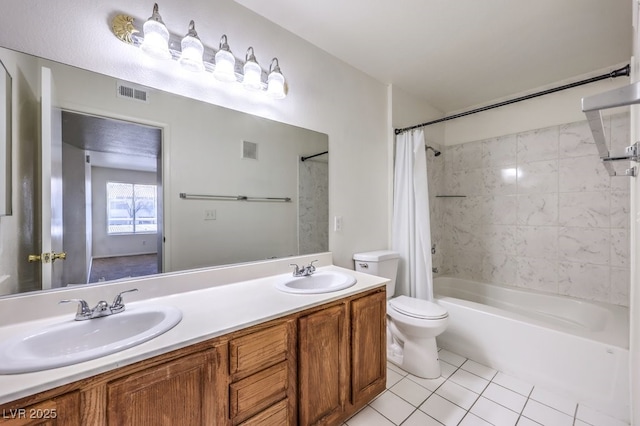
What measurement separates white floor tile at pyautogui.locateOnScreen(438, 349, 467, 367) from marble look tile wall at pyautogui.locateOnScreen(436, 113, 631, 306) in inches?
40.9

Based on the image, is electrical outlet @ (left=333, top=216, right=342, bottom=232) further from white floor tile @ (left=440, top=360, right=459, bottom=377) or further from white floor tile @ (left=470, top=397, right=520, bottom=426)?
white floor tile @ (left=470, top=397, right=520, bottom=426)

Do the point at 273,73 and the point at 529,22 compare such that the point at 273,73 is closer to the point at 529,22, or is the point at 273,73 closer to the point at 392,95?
the point at 392,95

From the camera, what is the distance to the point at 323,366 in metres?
1.23

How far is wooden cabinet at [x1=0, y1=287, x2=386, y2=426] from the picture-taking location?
71cm

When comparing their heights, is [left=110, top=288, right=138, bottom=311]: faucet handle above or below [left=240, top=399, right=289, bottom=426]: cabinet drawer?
above

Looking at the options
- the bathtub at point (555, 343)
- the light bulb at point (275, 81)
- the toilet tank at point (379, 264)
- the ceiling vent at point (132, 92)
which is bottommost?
the bathtub at point (555, 343)

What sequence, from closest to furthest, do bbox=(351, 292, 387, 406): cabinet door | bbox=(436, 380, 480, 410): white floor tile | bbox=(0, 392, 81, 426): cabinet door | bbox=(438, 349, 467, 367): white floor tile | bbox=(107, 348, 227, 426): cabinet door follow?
bbox=(0, 392, 81, 426): cabinet door < bbox=(107, 348, 227, 426): cabinet door < bbox=(351, 292, 387, 406): cabinet door < bbox=(436, 380, 480, 410): white floor tile < bbox=(438, 349, 467, 367): white floor tile

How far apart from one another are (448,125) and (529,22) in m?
1.46

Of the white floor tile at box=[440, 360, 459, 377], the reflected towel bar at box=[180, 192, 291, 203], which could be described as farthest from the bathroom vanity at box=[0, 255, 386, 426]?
the white floor tile at box=[440, 360, 459, 377]

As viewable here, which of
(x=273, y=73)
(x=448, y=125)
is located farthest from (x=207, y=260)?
(x=448, y=125)

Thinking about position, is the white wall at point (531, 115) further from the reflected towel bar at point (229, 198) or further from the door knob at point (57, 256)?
the door knob at point (57, 256)

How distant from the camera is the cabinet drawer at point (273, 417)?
1006mm

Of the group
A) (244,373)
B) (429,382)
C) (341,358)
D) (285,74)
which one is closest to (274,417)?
(244,373)

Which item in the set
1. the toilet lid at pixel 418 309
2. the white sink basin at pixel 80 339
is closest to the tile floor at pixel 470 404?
the toilet lid at pixel 418 309
